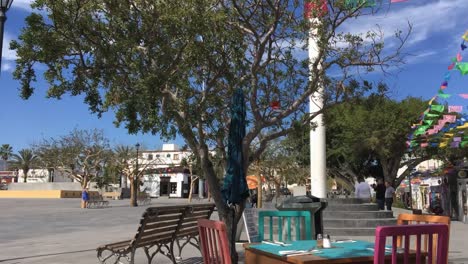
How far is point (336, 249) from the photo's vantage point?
4590 millimetres

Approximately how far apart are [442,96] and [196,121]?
1404cm

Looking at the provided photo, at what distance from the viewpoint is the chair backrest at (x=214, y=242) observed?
3830 millimetres

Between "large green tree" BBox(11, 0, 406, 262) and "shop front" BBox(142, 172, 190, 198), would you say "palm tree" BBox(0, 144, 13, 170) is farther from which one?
"large green tree" BBox(11, 0, 406, 262)

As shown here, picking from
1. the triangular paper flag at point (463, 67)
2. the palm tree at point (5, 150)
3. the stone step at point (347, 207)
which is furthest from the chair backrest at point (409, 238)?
the palm tree at point (5, 150)

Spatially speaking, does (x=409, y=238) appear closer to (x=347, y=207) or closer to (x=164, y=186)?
(x=347, y=207)

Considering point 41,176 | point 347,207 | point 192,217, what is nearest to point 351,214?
point 347,207

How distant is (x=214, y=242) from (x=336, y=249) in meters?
1.26

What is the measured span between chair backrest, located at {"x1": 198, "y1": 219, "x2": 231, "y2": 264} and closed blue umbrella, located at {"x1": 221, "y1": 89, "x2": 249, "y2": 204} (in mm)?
1943

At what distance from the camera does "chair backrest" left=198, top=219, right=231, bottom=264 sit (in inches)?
151

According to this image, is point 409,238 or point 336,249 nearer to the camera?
point 409,238

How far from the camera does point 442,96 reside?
1783 centimetres

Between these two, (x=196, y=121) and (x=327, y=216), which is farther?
(x=327, y=216)

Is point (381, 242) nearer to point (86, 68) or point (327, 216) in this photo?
point (86, 68)

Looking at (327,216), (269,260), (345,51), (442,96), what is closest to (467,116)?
(442,96)
